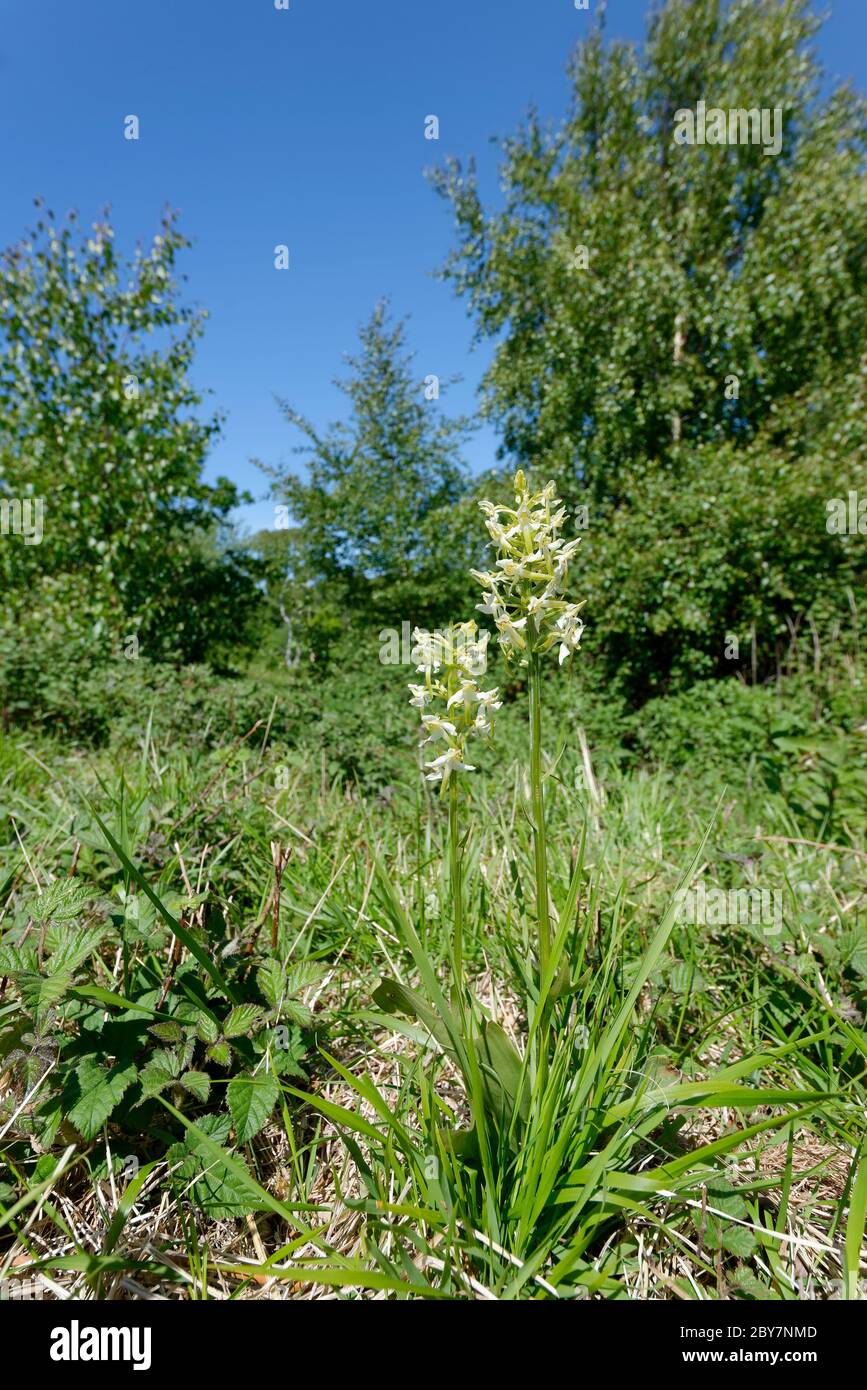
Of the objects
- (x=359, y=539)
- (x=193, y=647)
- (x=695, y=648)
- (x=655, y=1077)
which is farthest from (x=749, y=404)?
(x=655, y=1077)

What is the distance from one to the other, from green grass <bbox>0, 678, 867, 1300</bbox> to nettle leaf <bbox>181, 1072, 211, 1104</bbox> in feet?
0.18

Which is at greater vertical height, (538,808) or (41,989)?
(538,808)

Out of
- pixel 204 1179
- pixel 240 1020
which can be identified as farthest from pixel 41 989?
pixel 204 1179

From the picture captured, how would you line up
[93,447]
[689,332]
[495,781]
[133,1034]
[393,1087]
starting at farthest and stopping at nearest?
[689,332]
[93,447]
[495,781]
[393,1087]
[133,1034]

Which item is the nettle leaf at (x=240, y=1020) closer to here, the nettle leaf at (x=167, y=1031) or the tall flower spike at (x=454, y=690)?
the nettle leaf at (x=167, y=1031)

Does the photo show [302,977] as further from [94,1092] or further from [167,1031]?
[94,1092]

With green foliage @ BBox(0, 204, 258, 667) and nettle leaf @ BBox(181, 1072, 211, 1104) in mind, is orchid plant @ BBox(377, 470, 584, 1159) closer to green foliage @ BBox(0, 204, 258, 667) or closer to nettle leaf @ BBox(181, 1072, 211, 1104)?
nettle leaf @ BBox(181, 1072, 211, 1104)

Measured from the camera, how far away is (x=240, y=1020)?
1.24 metres

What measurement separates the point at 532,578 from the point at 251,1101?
109 cm

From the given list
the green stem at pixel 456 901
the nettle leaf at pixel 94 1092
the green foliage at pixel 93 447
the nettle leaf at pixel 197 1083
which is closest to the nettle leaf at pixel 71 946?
the nettle leaf at pixel 94 1092

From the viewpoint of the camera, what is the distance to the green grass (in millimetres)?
1039

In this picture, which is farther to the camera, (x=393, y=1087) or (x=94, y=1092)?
(x=393, y=1087)

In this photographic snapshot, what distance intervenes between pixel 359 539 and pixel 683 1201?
8.56 m
